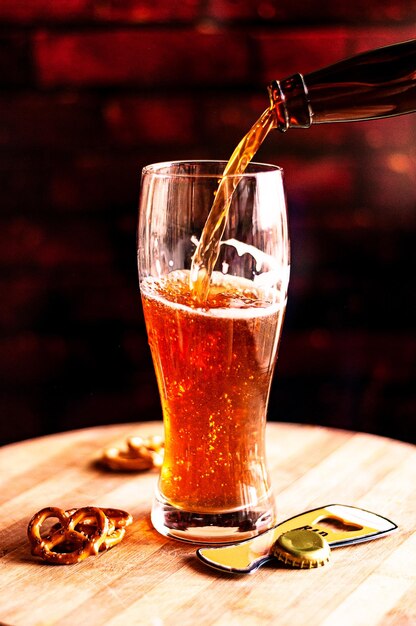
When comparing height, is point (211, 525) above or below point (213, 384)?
below

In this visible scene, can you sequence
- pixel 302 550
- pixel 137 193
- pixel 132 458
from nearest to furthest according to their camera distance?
pixel 302 550 < pixel 132 458 < pixel 137 193

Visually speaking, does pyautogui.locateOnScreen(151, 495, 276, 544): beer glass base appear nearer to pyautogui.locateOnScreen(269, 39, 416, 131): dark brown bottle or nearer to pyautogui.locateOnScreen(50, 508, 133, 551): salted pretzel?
pyautogui.locateOnScreen(50, 508, 133, 551): salted pretzel

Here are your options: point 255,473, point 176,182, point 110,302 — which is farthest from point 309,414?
point 176,182

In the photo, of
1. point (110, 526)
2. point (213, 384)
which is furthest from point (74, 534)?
point (213, 384)

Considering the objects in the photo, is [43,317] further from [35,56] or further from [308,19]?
[308,19]

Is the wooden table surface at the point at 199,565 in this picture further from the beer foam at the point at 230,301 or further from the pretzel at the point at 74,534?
the beer foam at the point at 230,301

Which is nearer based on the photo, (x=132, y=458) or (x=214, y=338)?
(x=214, y=338)

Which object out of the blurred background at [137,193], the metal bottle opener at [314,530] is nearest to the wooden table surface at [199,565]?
the metal bottle opener at [314,530]

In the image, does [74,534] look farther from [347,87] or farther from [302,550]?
[347,87]
